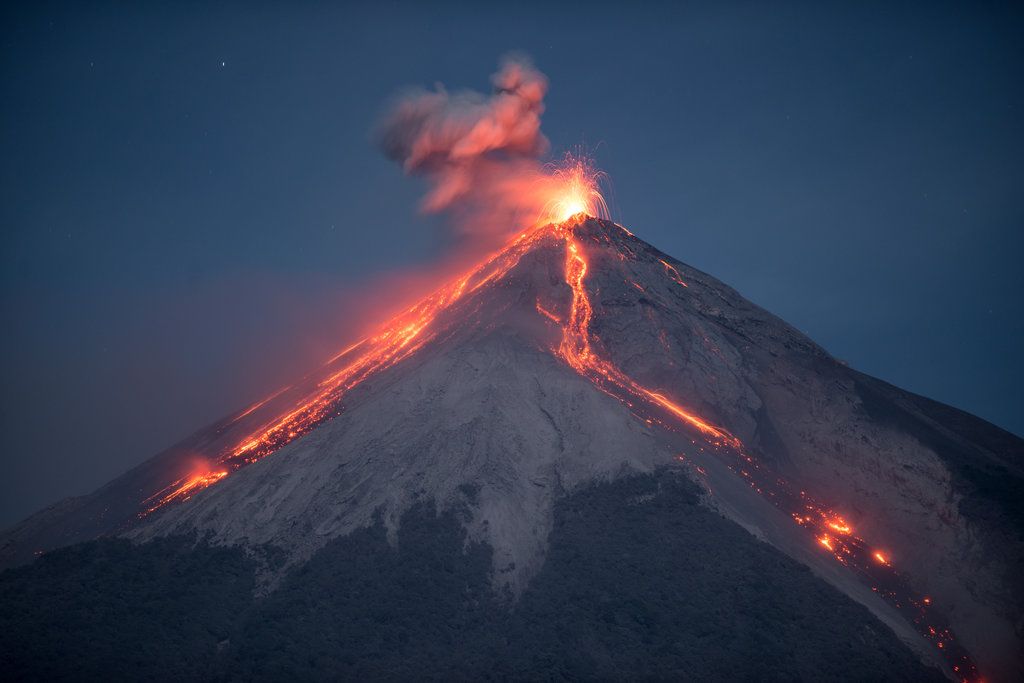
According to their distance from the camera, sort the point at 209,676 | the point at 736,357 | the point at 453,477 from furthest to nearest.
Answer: the point at 736,357, the point at 453,477, the point at 209,676

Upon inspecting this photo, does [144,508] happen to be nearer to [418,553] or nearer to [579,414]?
[418,553]

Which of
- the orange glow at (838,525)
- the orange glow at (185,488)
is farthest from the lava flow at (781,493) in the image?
the orange glow at (185,488)

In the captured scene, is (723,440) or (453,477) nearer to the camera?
(453,477)

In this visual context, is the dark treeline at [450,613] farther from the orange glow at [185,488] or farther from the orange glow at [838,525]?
the orange glow at [838,525]

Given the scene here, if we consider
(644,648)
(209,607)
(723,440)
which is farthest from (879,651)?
(209,607)

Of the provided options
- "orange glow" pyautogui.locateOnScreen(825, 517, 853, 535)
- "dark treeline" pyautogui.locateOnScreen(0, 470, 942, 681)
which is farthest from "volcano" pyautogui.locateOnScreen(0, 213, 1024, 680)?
"orange glow" pyautogui.locateOnScreen(825, 517, 853, 535)

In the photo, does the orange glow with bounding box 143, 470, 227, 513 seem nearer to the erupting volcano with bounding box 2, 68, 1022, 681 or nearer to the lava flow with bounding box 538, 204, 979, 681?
the erupting volcano with bounding box 2, 68, 1022, 681
